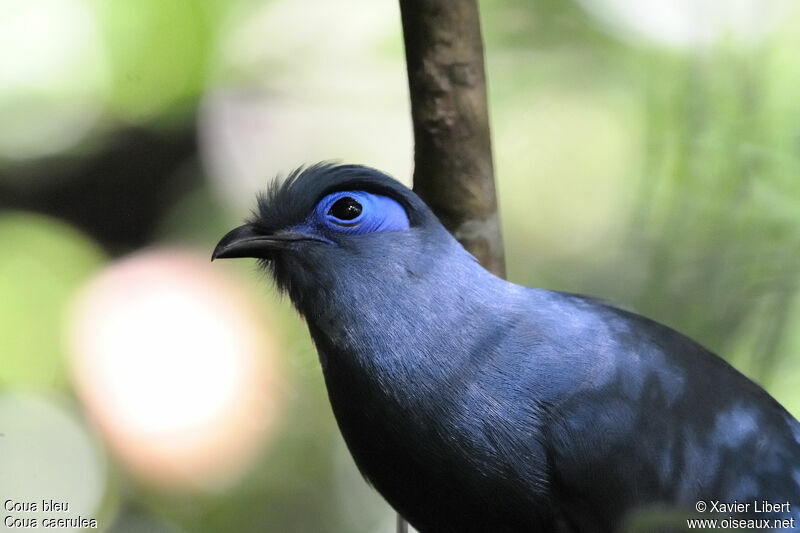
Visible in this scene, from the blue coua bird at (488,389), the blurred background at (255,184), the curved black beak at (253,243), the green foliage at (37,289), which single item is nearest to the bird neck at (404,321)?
the blue coua bird at (488,389)

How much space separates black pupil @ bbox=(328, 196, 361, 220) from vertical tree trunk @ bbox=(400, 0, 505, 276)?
0.82 feet

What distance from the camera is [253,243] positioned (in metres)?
1.32

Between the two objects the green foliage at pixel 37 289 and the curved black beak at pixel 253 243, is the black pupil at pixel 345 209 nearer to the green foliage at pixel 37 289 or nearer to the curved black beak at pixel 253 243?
the curved black beak at pixel 253 243

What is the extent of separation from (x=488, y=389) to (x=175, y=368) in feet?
2.73

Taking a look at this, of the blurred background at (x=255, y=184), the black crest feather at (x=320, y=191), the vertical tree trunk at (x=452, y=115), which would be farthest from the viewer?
the blurred background at (x=255, y=184)

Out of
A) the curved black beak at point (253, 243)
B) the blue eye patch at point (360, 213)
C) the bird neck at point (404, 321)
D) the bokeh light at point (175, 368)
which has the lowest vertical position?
the bokeh light at point (175, 368)

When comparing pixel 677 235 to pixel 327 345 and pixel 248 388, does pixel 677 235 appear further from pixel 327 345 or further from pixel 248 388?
pixel 248 388

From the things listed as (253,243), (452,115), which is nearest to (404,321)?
(253,243)

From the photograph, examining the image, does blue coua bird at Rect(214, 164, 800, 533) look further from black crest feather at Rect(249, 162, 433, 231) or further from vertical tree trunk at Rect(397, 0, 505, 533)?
vertical tree trunk at Rect(397, 0, 505, 533)

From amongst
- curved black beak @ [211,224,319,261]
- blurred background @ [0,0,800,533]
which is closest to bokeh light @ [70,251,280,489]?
blurred background @ [0,0,800,533]

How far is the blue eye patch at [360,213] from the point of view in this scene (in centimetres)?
130

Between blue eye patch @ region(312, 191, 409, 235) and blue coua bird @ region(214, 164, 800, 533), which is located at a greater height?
A: blue eye patch @ region(312, 191, 409, 235)

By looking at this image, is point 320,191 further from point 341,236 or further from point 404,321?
point 404,321

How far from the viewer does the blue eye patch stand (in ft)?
4.27
